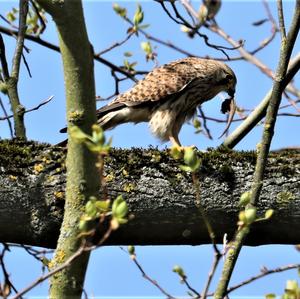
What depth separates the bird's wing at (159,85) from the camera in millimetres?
6812

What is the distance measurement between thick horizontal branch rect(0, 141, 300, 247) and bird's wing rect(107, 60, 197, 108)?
2.68m

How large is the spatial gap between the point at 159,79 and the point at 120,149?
2955 mm

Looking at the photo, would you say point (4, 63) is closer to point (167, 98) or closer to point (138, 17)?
point (138, 17)

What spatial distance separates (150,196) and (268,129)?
66 cm

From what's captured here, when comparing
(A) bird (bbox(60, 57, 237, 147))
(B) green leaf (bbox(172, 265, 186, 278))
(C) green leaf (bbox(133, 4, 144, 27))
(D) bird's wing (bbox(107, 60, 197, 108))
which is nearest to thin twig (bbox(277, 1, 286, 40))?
(B) green leaf (bbox(172, 265, 186, 278))

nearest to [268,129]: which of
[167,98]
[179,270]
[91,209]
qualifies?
[179,270]

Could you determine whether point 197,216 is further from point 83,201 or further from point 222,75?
point 222,75

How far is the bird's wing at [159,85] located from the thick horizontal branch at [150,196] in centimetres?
268

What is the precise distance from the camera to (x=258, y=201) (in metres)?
4.03

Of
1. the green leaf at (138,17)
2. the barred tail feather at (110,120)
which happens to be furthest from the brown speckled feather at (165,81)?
the green leaf at (138,17)

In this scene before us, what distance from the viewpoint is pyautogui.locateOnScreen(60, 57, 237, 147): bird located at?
674 centimetres

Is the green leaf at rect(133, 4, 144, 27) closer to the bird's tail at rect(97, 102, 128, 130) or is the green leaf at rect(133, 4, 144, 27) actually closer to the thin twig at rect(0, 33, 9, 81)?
the thin twig at rect(0, 33, 9, 81)

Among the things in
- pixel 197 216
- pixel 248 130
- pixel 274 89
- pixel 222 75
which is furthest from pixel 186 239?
pixel 222 75

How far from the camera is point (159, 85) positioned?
699 centimetres
